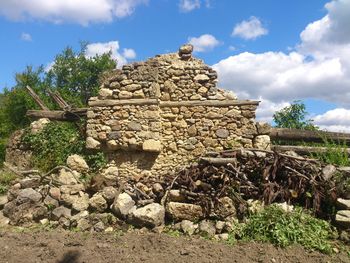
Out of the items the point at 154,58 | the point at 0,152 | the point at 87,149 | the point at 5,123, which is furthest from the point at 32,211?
the point at 5,123

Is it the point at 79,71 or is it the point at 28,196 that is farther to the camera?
the point at 79,71

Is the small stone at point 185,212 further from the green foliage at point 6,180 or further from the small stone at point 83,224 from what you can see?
the green foliage at point 6,180

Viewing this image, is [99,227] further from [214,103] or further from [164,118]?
[214,103]

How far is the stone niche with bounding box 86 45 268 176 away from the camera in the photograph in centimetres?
862

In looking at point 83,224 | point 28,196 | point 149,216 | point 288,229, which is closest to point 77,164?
point 28,196

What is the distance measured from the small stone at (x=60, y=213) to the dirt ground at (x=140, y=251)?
864 mm

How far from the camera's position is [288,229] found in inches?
218

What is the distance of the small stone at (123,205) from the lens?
6566 millimetres

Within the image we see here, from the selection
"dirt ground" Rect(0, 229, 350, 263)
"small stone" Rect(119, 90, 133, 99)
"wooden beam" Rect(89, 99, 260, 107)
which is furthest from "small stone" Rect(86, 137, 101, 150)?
"dirt ground" Rect(0, 229, 350, 263)

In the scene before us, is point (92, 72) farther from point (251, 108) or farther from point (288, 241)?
point (288, 241)

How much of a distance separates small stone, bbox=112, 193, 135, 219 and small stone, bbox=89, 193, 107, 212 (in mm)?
214

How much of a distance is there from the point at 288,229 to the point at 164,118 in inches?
163

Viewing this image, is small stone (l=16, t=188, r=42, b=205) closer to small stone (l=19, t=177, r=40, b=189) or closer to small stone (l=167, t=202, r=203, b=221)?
small stone (l=19, t=177, r=40, b=189)

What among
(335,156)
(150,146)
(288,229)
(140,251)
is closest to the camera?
(140,251)
